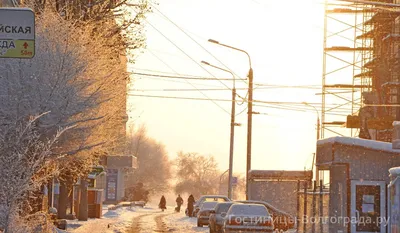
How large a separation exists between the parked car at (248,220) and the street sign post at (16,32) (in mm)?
18020

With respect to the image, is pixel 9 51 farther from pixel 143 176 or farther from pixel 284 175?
pixel 143 176

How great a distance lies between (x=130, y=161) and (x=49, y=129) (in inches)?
2473

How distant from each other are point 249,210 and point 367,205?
4590 mm

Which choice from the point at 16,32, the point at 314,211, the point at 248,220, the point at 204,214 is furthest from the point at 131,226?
the point at 16,32

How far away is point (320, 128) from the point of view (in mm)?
64062

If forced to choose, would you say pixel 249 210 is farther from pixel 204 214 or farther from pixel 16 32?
pixel 16 32

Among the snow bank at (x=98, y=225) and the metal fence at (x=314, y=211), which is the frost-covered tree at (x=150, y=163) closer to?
the snow bank at (x=98, y=225)

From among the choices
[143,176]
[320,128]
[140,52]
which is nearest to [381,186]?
[140,52]

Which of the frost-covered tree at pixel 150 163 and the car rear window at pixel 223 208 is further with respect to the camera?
the frost-covered tree at pixel 150 163

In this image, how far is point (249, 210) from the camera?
30.6 metres

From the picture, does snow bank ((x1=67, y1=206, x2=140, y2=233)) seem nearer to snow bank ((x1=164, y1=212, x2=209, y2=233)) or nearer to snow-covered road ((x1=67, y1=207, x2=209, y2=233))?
snow-covered road ((x1=67, y1=207, x2=209, y2=233))

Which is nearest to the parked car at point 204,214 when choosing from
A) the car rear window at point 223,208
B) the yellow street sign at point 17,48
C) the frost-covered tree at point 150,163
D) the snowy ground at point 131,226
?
A: the snowy ground at point 131,226

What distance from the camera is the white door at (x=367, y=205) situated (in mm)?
27562

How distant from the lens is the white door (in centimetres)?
2756
